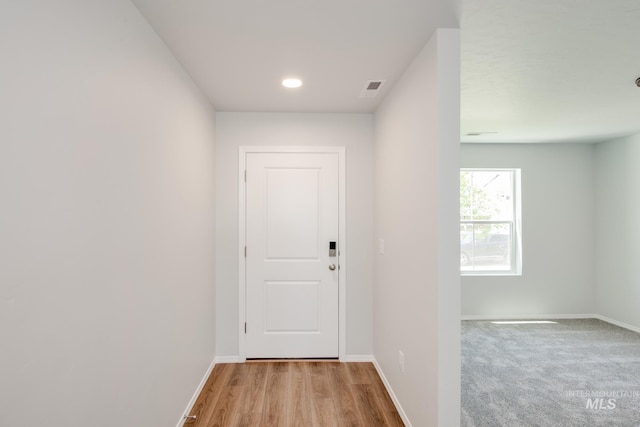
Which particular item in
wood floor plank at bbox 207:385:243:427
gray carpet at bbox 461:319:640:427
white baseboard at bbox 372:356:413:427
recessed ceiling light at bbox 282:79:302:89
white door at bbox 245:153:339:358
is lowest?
gray carpet at bbox 461:319:640:427

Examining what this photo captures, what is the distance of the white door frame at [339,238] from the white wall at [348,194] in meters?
0.04

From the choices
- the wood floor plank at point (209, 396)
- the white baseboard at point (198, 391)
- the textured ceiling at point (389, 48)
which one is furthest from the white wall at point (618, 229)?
the white baseboard at point (198, 391)

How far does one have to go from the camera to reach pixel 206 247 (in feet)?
10.1

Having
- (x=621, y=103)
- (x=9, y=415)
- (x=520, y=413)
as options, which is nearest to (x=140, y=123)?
(x=9, y=415)

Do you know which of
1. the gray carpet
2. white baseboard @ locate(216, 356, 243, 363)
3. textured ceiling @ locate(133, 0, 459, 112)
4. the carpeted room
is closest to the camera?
textured ceiling @ locate(133, 0, 459, 112)

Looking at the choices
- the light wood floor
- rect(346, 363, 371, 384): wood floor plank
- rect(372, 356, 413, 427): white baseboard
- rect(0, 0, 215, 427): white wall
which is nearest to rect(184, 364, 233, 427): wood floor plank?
the light wood floor

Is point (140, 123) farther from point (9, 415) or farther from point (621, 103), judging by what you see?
point (621, 103)

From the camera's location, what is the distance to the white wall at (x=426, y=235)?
190 centimetres

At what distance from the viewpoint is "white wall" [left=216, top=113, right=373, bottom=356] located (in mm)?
3430

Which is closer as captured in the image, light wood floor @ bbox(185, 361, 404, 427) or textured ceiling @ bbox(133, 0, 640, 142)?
textured ceiling @ bbox(133, 0, 640, 142)

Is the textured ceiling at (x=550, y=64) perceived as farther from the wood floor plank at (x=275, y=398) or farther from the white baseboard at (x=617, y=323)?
the wood floor plank at (x=275, y=398)

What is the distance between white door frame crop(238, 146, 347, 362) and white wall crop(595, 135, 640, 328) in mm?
3858

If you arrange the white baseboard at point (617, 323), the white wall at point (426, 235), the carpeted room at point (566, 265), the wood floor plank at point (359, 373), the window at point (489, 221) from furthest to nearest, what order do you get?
the window at point (489, 221), the white baseboard at point (617, 323), the carpeted room at point (566, 265), the wood floor plank at point (359, 373), the white wall at point (426, 235)

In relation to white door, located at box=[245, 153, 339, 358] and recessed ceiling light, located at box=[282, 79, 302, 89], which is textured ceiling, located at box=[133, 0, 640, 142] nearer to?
A: recessed ceiling light, located at box=[282, 79, 302, 89]
